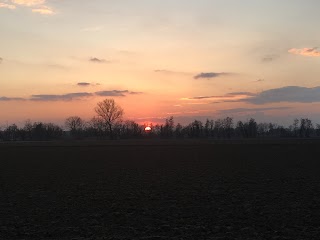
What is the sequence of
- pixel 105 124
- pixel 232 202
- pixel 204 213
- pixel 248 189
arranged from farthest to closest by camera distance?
pixel 105 124 < pixel 248 189 < pixel 232 202 < pixel 204 213

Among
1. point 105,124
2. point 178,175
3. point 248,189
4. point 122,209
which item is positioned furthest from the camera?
point 105,124

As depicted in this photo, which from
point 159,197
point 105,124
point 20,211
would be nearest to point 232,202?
point 159,197

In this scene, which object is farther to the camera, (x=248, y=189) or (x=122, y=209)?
(x=248, y=189)

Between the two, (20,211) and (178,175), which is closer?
(20,211)

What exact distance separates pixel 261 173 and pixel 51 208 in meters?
17.3

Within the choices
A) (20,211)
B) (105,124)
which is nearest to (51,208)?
(20,211)

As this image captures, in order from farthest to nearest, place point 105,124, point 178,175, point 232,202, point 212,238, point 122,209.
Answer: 1. point 105,124
2. point 178,175
3. point 232,202
4. point 122,209
5. point 212,238

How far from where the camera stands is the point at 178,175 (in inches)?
1051

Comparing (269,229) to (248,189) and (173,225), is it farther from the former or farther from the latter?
(248,189)

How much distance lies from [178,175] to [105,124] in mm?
140117

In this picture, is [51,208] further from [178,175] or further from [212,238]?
[178,175]

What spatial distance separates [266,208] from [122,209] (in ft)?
20.4

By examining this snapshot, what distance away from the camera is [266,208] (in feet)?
48.9

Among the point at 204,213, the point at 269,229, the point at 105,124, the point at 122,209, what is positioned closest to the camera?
the point at 269,229
